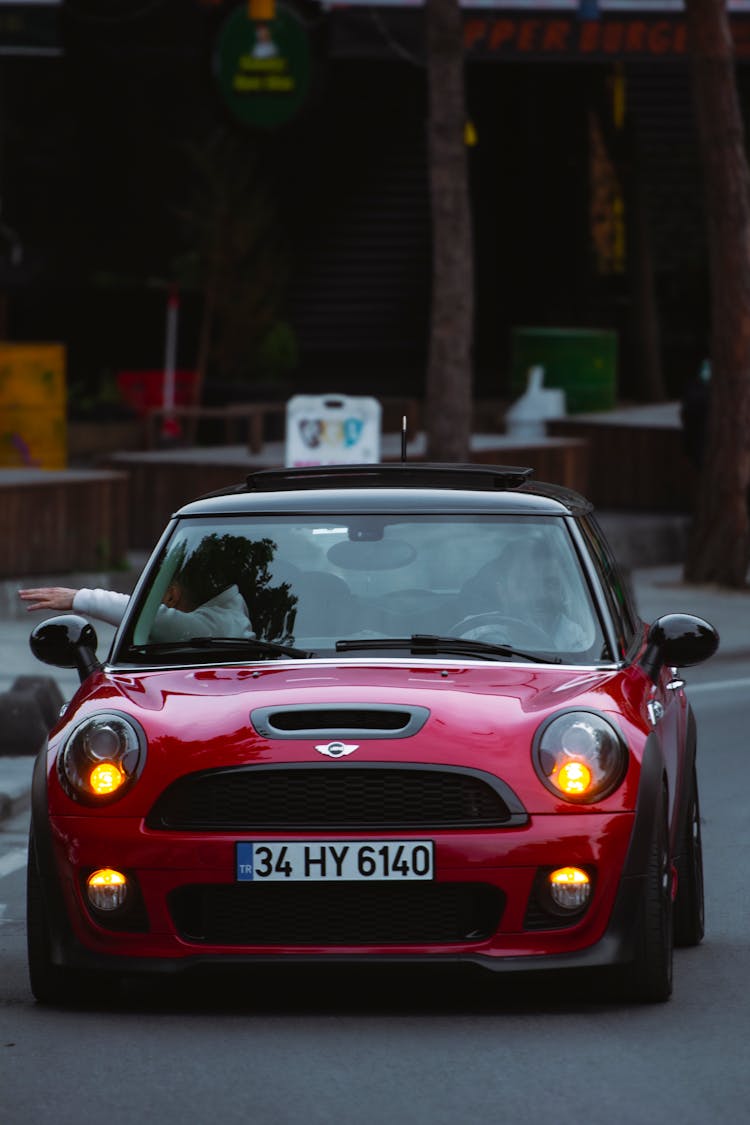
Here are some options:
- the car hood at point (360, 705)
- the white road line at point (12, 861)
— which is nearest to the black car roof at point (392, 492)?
the car hood at point (360, 705)

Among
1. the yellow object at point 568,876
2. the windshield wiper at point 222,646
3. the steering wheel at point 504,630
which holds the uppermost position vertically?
the steering wheel at point 504,630

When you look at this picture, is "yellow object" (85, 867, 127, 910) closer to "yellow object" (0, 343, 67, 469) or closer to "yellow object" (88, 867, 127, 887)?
"yellow object" (88, 867, 127, 887)

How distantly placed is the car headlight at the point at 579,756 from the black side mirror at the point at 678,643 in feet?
2.57

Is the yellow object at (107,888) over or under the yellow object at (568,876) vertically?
under

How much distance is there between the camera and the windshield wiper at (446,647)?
7.58m

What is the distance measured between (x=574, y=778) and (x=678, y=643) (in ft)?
3.06

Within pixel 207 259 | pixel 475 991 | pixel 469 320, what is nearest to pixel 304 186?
pixel 207 259

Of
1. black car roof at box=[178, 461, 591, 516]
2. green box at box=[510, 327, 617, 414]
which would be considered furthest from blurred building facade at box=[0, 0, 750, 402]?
black car roof at box=[178, 461, 591, 516]

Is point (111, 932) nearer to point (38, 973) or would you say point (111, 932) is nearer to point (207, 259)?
point (38, 973)

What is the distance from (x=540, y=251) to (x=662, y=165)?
249 cm

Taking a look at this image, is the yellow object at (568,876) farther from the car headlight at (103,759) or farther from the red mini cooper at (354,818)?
the car headlight at (103,759)

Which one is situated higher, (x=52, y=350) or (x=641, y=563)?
(x=52, y=350)

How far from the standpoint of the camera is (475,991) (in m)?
7.61

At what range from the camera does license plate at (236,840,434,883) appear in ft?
22.9
